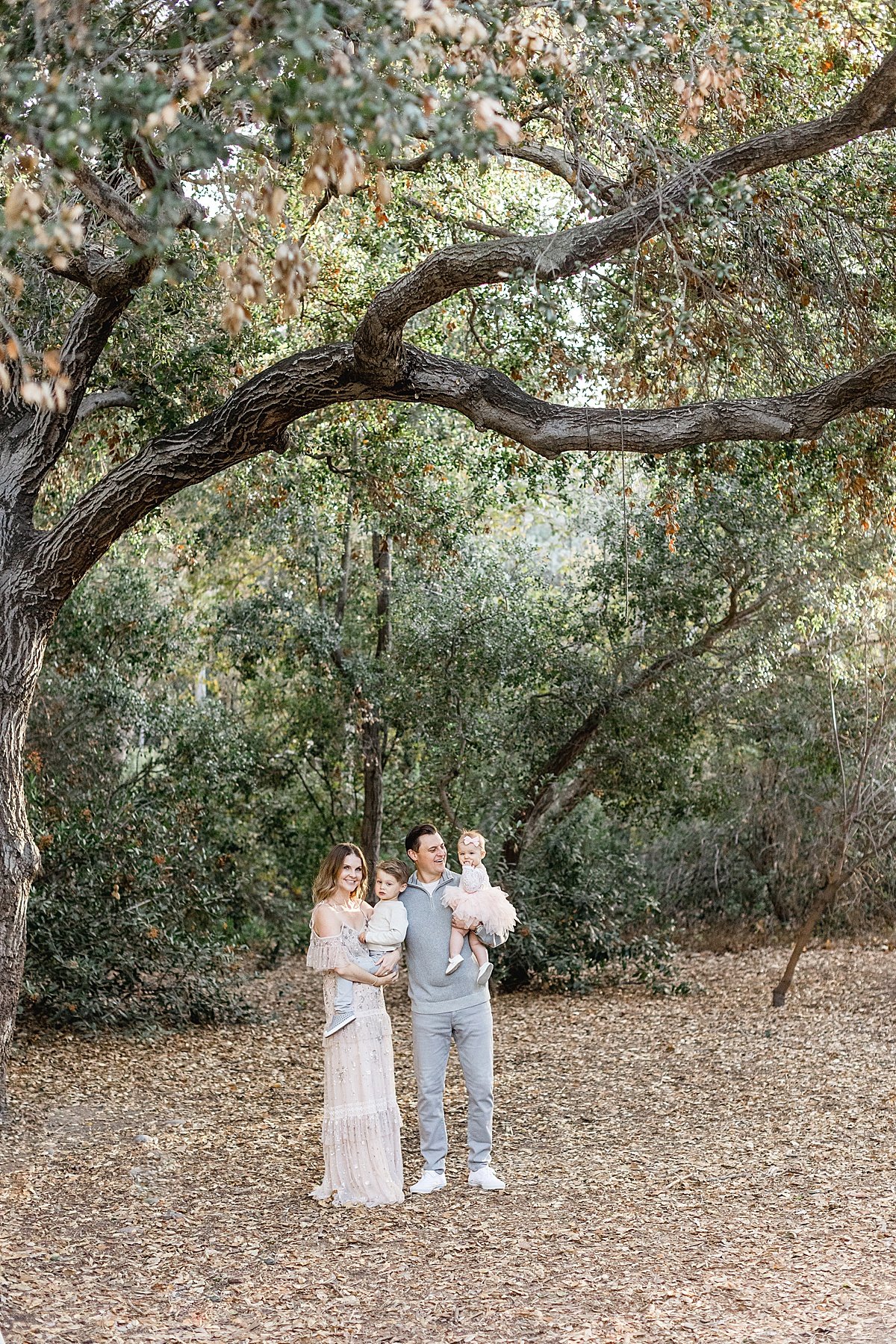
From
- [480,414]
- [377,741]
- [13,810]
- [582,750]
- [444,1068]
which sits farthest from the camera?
[377,741]

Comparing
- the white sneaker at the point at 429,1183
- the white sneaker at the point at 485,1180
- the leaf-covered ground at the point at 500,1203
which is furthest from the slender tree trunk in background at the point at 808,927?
the white sneaker at the point at 429,1183

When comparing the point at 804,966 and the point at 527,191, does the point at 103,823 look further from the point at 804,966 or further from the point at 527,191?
the point at 804,966

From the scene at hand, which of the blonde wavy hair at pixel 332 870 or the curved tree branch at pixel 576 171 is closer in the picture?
the blonde wavy hair at pixel 332 870

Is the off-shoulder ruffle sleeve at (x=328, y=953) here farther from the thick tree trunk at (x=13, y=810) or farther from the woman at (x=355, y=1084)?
the thick tree trunk at (x=13, y=810)

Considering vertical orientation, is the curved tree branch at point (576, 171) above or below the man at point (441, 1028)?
above

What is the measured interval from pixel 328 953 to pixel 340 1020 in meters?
0.30

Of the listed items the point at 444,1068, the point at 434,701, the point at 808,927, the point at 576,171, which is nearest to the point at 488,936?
the point at 444,1068

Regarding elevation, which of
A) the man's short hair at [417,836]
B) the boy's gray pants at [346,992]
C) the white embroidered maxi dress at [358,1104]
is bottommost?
the white embroidered maxi dress at [358,1104]

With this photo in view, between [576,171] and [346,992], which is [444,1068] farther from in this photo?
[576,171]

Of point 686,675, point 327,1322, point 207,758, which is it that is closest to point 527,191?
point 686,675

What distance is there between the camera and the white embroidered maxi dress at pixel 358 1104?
5539 mm

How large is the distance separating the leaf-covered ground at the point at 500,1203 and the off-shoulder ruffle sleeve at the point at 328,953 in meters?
1.02

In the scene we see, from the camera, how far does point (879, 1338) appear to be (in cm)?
402

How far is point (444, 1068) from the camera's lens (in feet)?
18.9
